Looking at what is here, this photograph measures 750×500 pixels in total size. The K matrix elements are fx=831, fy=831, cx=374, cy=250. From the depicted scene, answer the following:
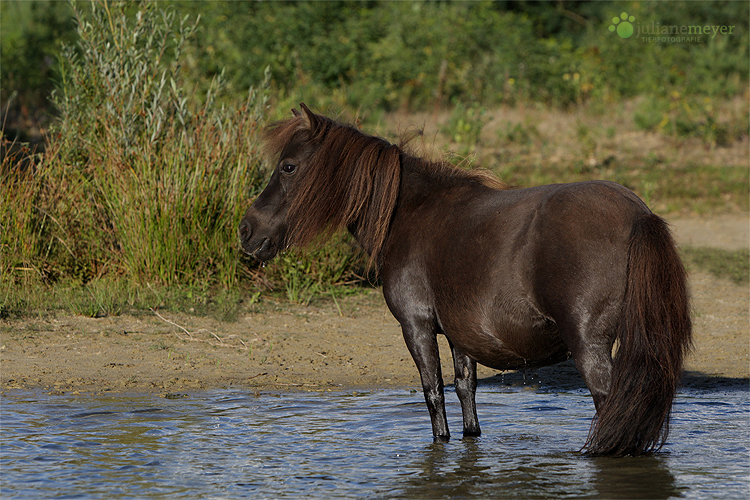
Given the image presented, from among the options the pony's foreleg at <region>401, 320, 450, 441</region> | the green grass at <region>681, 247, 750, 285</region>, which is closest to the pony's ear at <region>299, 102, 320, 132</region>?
the pony's foreleg at <region>401, 320, 450, 441</region>

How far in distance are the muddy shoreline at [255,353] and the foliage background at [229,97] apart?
42cm

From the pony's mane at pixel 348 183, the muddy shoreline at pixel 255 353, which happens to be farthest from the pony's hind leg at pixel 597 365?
the muddy shoreline at pixel 255 353

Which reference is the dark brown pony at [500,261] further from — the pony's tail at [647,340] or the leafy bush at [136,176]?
the leafy bush at [136,176]

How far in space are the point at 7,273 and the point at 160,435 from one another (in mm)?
3631

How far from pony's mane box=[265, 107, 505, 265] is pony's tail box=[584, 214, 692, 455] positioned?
1097 millimetres

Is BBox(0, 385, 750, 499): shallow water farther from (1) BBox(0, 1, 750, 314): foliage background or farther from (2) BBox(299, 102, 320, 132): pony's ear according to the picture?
(1) BBox(0, 1, 750, 314): foliage background

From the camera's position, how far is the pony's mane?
172 inches

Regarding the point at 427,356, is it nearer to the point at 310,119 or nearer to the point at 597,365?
the point at 597,365

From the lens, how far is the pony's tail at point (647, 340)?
137 inches

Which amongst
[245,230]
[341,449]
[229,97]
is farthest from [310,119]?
[229,97]

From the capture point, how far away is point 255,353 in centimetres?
660

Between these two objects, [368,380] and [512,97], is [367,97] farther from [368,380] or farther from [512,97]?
[368,380]

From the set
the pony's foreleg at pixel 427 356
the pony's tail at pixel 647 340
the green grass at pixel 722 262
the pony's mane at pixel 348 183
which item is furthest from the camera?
the green grass at pixel 722 262

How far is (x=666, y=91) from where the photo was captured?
15844 millimetres
